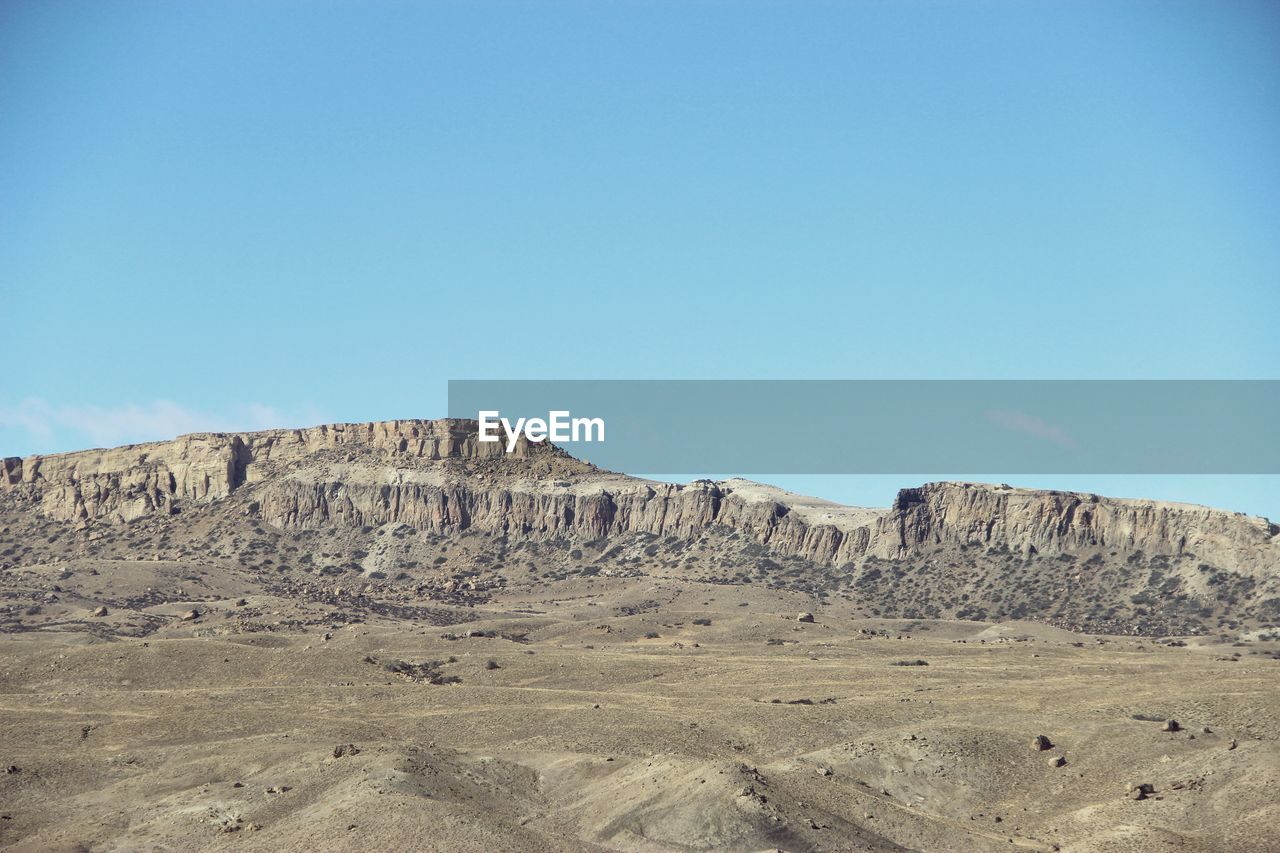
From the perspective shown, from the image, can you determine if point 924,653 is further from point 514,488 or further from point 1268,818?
point 514,488

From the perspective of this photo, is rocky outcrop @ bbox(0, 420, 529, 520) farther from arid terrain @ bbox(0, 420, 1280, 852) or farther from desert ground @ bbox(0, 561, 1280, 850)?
desert ground @ bbox(0, 561, 1280, 850)

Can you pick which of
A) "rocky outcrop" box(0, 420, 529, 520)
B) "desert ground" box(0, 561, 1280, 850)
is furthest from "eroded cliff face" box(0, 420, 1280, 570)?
"desert ground" box(0, 561, 1280, 850)

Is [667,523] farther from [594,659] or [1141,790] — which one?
[1141,790]

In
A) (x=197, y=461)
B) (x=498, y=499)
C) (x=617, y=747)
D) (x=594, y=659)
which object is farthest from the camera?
(x=197, y=461)

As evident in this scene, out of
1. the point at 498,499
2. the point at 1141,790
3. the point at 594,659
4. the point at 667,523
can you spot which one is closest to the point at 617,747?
the point at 1141,790

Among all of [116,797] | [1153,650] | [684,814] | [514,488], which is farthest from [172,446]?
[684,814]

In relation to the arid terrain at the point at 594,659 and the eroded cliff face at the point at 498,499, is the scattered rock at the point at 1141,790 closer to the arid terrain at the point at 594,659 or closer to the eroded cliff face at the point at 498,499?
the arid terrain at the point at 594,659
